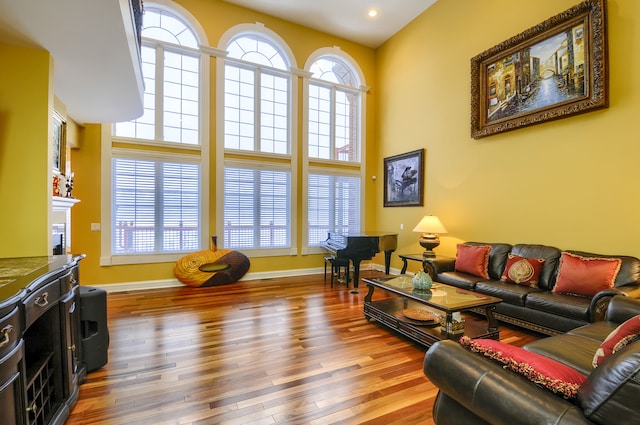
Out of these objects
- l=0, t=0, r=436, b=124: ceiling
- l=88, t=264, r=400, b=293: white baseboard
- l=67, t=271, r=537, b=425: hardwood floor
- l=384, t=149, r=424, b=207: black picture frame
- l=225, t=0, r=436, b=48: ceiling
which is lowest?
l=67, t=271, r=537, b=425: hardwood floor

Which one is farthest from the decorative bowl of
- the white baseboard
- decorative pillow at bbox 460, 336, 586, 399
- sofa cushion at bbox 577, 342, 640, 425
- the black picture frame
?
the white baseboard

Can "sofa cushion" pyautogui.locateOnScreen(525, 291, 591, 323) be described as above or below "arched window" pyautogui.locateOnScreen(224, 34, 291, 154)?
below

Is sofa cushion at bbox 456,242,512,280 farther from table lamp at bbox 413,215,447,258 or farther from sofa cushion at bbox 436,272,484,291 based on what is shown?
table lamp at bbox 413,215,447,258

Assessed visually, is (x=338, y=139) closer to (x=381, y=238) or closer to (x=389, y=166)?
(x=389, y=166)

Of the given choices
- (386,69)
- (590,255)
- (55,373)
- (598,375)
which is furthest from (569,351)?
(386,69)

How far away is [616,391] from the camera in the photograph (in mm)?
962

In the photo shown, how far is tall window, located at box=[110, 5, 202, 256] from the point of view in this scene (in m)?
5.05

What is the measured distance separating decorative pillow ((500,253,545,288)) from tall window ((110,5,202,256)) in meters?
4.91

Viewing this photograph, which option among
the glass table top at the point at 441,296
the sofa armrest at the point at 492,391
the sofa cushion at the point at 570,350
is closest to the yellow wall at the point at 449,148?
the glass table top at the point at 441,296

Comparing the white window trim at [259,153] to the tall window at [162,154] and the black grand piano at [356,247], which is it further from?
the black grand piano at [356,247]

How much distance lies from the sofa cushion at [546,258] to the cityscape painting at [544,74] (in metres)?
1.64

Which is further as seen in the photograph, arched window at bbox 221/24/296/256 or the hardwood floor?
arched window at bbox 221/24/296/256

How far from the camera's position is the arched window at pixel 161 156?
5.05 m

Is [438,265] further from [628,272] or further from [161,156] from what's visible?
[161,156]
